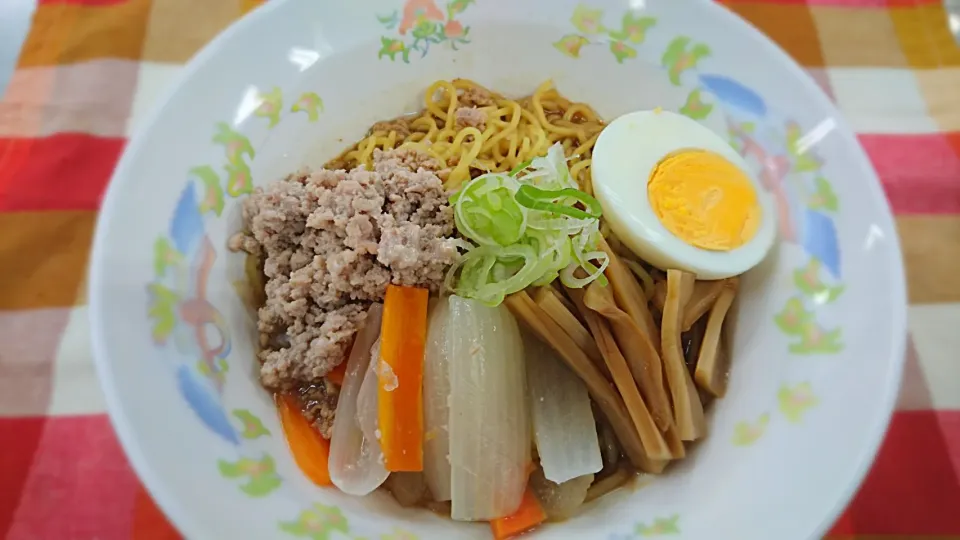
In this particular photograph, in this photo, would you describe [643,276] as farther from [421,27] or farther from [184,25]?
[184,25]

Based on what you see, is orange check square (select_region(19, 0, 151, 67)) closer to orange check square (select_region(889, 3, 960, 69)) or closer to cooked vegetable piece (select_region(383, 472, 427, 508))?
cooked vegetable piece (select_region(383, 472, 427, 508))

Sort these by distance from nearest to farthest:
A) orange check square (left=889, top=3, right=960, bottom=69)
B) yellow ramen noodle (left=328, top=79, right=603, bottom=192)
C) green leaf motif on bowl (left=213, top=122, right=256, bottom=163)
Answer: green leaf motif on bowl (left=213, top=122, right=256, bottom=163) → yellow ramen noodle (left=328, top=79, right=603, bottom=192) → orange check square (left=889, top=3, right=960, bottom=69)

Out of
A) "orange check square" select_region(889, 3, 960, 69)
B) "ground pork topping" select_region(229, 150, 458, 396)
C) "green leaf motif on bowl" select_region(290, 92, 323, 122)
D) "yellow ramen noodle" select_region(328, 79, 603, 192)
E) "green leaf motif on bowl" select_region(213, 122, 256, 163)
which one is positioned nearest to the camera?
"ground pork topping" select_region(229, 150, 458, 396)

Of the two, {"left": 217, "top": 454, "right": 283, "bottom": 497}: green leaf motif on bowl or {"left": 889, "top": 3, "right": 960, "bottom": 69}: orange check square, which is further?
{"left": 889, "top": 3, "right": 960, "bottom": 69}: orange check square

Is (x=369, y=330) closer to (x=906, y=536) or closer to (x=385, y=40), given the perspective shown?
(x=385, y=40)

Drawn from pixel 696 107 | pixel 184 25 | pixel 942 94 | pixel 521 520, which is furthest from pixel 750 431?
pixel 184 25

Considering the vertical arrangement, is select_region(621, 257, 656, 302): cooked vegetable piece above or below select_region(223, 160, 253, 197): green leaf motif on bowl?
below

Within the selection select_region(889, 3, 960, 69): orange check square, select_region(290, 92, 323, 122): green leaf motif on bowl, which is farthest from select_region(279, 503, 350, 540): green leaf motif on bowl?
select_region(889, 3, 960, 69): orange check square
